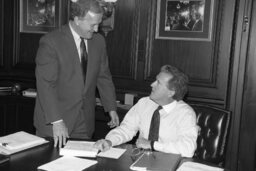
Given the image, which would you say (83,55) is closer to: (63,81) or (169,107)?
(63,81)

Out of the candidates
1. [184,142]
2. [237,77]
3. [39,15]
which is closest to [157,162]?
[184,142]

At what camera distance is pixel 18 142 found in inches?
86.6

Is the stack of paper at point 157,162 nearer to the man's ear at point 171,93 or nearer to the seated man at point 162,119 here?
the seated man at point 162,119

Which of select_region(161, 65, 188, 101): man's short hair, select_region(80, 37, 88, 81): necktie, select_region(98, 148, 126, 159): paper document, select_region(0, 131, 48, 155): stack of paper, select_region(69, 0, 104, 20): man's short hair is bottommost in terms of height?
select_region(98, 148, 126, 159): paper document

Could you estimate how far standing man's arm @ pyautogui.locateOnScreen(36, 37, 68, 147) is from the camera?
247 cm

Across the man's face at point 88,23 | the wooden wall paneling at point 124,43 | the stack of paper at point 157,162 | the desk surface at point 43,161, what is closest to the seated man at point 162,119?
the stack of paper at point 157,162

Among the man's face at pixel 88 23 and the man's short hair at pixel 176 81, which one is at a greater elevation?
the man's face at pixel 88 23

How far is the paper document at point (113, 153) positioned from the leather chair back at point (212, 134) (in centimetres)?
62

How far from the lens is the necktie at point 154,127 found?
2.40m

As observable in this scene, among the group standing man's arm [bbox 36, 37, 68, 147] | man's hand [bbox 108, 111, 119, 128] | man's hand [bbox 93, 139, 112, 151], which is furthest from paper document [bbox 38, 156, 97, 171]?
man's hand [bbox 108, 111, 119, 128]

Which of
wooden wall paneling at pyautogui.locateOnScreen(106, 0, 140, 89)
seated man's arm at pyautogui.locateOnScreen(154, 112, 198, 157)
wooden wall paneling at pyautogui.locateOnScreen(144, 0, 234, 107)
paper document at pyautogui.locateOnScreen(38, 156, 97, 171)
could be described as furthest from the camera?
wooden wall paneling at pyautogui.locateOnScreen(106, 0, 140, 89)

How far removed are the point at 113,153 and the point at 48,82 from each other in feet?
2.49

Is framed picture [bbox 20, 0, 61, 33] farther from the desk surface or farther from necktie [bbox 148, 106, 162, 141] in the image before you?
the desk surface

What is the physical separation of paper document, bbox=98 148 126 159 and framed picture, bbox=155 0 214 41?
1.86m
